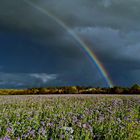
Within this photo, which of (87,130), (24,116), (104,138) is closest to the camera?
(87,130)

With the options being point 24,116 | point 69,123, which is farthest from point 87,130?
point 24,116

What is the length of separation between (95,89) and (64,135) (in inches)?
1708

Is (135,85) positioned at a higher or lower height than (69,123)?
higher

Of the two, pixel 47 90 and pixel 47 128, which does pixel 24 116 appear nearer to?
pixel 47 128

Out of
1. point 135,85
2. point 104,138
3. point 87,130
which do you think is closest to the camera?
point 87,130

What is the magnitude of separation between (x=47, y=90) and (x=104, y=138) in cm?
4336

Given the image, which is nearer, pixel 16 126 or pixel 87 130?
pixel 87 130

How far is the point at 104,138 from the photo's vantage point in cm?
843

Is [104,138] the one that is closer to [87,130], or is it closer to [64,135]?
[87,130]

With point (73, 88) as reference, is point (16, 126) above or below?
below

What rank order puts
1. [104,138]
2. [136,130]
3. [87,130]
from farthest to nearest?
[136,130], [104,138], [87,130]

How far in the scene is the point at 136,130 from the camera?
9.20 m

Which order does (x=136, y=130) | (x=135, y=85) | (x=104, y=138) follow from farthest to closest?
(x=135, y=85)
(x=136, y=130)
(x=104, y=138)

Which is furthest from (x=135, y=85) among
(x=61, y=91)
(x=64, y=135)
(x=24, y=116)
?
(x=64, y=135)
